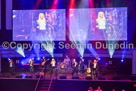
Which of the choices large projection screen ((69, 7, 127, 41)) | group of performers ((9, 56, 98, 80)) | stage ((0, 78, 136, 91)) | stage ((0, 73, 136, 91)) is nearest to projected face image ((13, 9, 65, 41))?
large projection screen ((69, 7, 127, 41))

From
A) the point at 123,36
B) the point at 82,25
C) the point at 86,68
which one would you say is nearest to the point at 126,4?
the point at 123,36

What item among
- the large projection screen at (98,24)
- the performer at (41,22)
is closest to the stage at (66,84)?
the large projection screen at (98,24)

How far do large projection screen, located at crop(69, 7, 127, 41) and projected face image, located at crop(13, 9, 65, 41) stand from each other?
34.2 inches

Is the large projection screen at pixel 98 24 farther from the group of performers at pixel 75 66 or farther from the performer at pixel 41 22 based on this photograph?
the group of performers at pixel 75 66

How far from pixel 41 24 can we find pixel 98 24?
14.7 feet

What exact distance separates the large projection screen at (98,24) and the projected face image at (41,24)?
0.87m

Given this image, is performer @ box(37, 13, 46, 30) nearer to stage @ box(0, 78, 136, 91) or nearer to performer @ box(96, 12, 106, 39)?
performer @ box(96, 12, 106, 39)

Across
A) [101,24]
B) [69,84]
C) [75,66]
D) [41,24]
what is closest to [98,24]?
[101,24]

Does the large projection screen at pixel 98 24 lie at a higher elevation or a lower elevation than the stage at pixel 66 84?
higher

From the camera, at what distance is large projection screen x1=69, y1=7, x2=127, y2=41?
18.0 metres

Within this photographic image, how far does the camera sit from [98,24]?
18.2 meters

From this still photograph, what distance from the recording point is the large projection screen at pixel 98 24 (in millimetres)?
17984

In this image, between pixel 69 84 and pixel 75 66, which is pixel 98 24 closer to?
pixel 75 66

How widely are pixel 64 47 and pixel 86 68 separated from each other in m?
2.54
